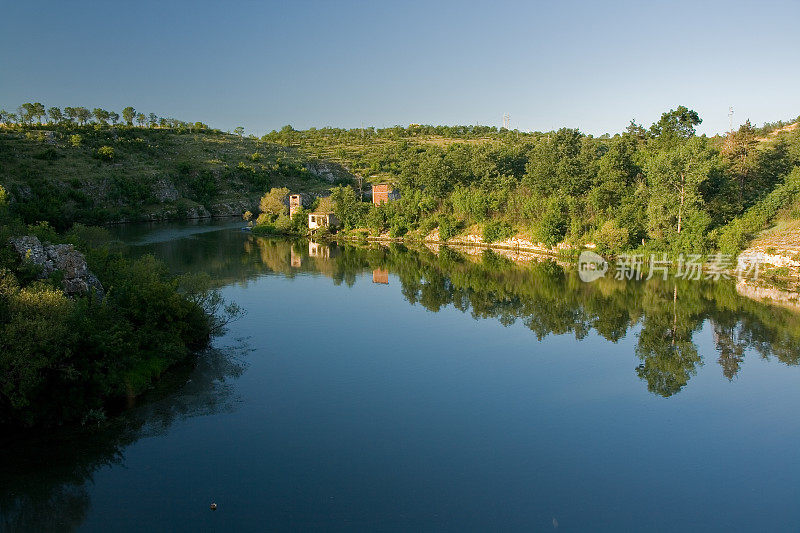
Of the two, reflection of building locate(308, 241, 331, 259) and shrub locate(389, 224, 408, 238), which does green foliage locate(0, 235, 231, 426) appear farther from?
shrub locate(389, 224, 408, 238)

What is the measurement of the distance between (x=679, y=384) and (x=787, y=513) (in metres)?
7.93

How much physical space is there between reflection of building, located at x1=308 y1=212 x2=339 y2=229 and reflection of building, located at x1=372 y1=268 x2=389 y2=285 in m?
22.0

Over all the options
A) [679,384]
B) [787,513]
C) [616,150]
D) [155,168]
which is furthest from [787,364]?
[155,168]

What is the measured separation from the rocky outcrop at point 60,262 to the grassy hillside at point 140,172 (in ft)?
169

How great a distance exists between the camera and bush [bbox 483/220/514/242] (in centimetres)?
5353

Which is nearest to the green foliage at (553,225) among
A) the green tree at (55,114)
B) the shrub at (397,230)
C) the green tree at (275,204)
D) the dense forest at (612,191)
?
the dense forest at (612,191)

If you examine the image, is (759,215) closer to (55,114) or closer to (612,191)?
(612,191)

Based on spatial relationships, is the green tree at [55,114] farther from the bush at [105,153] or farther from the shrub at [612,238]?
the shrub at [612,238]

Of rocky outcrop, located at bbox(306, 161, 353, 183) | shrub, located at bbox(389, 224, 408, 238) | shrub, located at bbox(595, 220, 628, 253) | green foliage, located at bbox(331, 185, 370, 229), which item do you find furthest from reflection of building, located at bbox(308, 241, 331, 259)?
rocky outcrop, located at bbox(306, 161, 353, 183)

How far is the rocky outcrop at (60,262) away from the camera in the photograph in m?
18.6

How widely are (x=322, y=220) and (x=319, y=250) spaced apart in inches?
436

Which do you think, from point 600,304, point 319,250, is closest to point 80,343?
point 600,304

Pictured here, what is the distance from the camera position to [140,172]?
9056 cm

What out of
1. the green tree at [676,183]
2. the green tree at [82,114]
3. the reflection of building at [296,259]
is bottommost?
the reflection of building at [296,259]
